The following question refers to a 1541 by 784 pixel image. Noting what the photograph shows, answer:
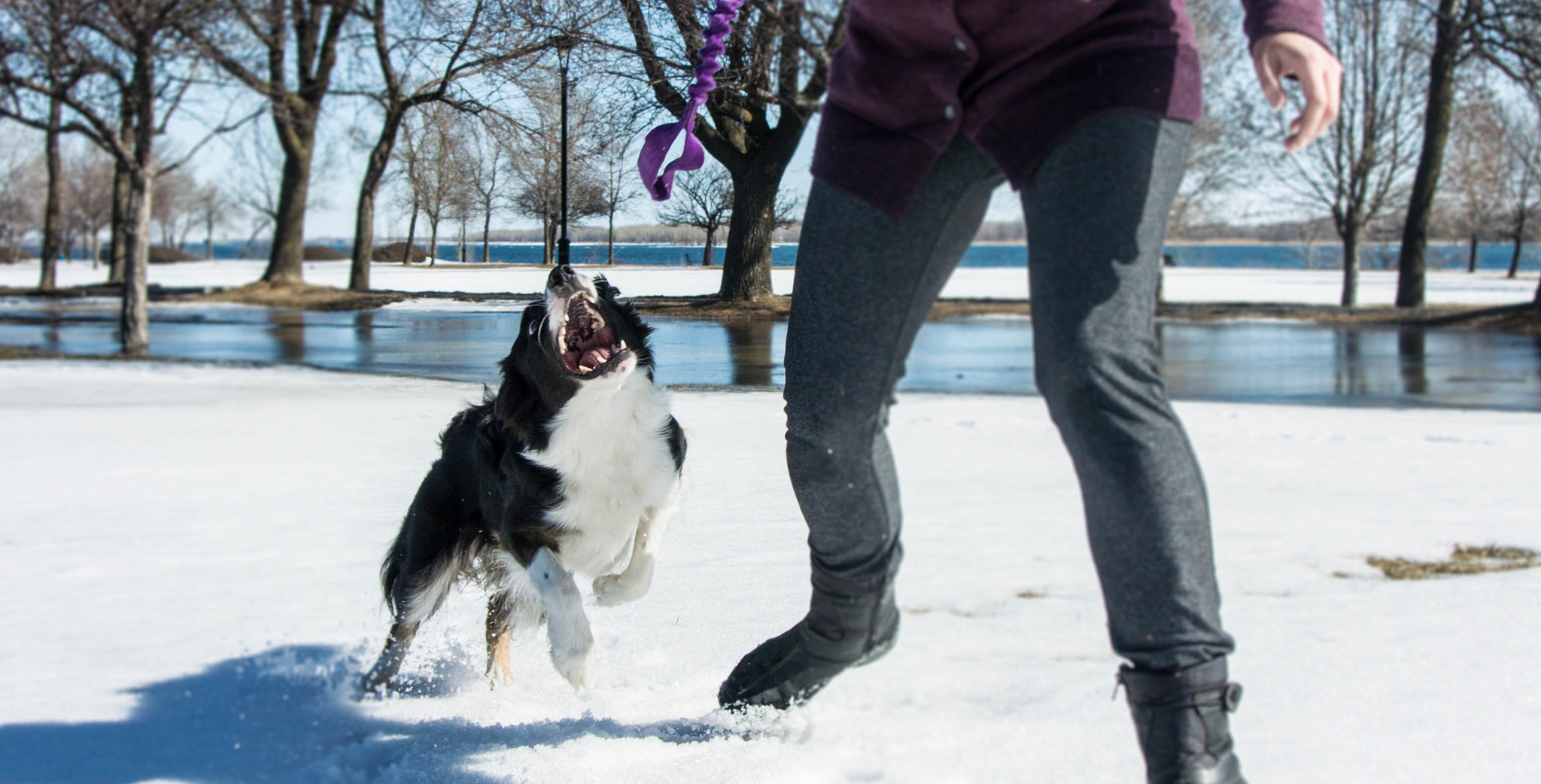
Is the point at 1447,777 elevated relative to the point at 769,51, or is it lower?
lower

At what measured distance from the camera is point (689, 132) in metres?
1.62

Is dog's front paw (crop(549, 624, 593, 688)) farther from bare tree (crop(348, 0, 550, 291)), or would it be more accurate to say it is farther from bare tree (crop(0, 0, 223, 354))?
bare tree (crop(0, 0, 223, 354))

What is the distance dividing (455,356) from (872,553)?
5.38 feet

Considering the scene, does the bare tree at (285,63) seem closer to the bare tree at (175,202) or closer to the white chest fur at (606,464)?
the bare tree at (175,202)

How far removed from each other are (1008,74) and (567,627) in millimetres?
1219

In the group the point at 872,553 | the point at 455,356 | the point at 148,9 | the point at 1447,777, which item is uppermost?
the point at 148,9

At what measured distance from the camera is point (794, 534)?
2.84 m

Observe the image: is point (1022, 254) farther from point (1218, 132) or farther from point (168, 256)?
point (168, 256)

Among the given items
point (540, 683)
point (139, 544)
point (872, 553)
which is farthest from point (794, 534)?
point (139, 544)

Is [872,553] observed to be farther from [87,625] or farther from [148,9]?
[148,9]

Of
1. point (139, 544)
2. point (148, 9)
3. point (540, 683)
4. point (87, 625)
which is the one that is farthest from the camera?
point (148, 9)

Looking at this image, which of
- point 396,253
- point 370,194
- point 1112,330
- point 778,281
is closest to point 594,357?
point 778,281

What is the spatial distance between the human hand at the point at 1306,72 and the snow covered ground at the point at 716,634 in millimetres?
912

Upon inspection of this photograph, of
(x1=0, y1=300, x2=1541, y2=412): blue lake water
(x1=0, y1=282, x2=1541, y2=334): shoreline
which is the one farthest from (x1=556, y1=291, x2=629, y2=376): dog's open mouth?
(x1=0, y1=300, x2=1541, y2=412): blue lake water
